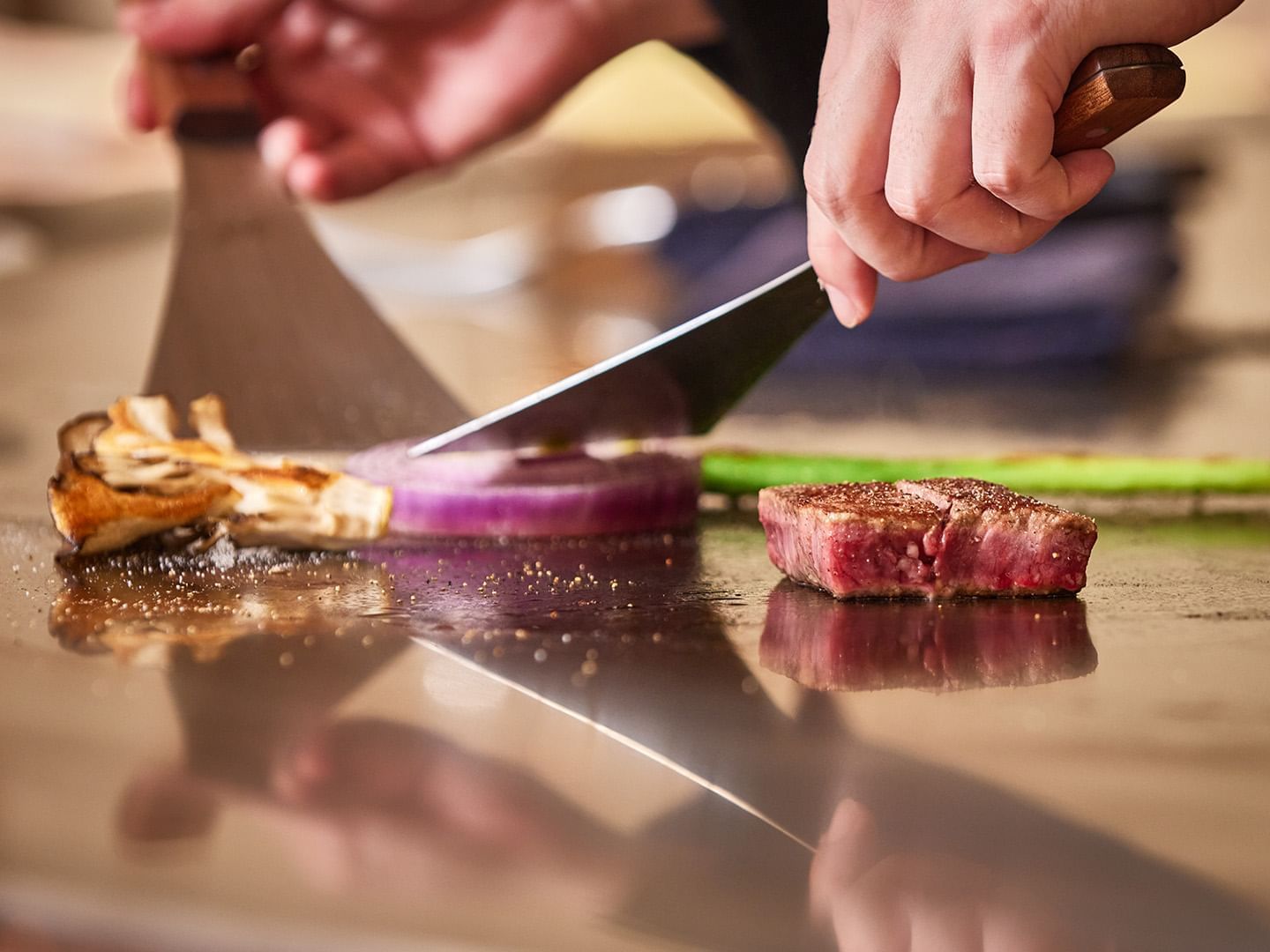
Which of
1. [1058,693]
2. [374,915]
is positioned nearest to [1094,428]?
[1058,693]

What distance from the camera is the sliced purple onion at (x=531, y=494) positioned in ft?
5.07

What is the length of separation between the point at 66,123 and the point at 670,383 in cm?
603

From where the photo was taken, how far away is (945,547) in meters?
1.17

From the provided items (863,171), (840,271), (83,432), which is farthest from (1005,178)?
(83,432)

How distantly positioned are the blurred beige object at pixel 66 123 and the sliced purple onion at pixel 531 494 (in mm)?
5429

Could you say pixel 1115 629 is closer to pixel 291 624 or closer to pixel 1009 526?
pixel 1009 526

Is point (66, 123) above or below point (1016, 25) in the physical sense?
above

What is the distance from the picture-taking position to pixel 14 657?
1.00m

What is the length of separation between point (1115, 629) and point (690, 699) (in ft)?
1.34

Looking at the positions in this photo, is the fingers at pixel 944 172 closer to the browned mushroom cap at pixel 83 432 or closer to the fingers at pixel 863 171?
A: the fingers at pixel 863 171

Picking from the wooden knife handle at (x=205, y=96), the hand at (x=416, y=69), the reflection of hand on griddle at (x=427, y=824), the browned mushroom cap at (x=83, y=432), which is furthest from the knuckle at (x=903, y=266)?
the wooden knife handle at (x=205, y=96)

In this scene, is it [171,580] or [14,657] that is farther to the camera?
[171,580]

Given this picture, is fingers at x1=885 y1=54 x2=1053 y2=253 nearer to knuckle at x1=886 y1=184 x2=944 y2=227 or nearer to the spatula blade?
knuckle at x1=886 y1=184 x2=944 y2=227

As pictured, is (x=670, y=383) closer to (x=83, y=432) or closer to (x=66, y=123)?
(x=83, y=432)
